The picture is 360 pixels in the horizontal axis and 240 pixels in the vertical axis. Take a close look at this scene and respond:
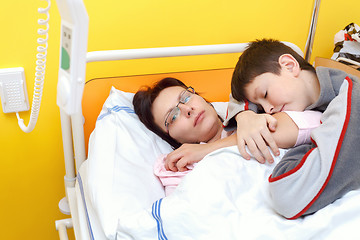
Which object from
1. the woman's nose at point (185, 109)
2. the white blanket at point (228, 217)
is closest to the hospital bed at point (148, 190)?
the white blanket at point (228, 217)

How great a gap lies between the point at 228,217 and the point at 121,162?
0.45m

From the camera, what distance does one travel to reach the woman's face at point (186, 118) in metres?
1.40

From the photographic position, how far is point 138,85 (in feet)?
5.37

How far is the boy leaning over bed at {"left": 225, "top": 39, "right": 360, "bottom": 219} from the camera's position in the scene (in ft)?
2.93

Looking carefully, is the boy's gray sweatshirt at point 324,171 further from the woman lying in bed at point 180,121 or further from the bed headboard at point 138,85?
the bed headboard at point 138,85

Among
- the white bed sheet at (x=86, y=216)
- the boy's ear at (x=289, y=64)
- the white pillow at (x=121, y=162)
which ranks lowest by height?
the white bed sheet at (x=86, y=216)

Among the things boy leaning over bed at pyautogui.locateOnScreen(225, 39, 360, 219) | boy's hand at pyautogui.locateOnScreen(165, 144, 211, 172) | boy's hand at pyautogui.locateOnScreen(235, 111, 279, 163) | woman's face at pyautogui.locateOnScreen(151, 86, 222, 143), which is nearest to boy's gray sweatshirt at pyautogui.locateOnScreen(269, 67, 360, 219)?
boy leaning over bed at pyautogui.locateOnScreen(225, 39, 360, 219)

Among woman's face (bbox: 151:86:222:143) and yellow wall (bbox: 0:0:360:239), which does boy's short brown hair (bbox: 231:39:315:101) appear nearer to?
woman's face (bbox: 151:86:222:143)

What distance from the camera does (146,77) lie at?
163cm

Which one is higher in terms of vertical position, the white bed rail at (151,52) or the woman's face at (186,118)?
the white bed rail at (151,52)

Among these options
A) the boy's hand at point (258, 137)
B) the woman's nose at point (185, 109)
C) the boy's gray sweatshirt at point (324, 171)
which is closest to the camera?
the boy's gray sweatshirt at point (324, 171)

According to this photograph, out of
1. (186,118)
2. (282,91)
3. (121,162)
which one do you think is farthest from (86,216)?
(282,91)

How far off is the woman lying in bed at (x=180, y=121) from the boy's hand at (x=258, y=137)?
0.21 feet

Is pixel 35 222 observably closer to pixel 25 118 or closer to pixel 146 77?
pixel 25 118
